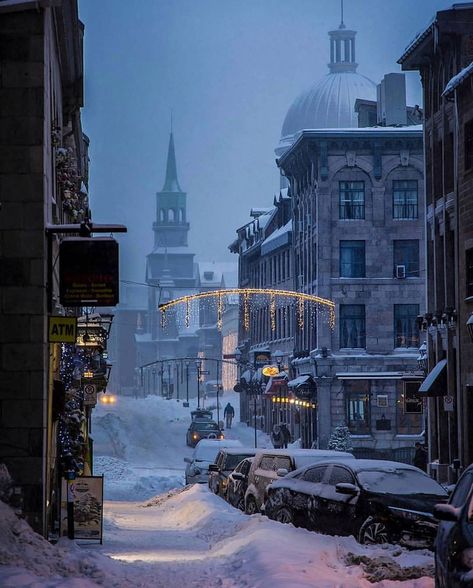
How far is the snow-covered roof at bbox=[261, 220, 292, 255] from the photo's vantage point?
7431cm

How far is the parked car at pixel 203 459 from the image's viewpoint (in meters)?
40.2

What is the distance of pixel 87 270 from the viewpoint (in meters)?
18.4

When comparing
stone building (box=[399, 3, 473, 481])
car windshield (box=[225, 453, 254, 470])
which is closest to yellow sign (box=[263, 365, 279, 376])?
stone building (box=[399, 3, 473, 481])

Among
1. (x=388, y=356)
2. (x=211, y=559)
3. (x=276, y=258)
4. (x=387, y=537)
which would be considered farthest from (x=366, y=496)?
(x=276, y=258)

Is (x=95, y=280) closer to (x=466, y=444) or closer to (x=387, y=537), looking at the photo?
(x=387, y=537)

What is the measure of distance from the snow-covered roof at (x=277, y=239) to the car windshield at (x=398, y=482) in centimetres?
5396

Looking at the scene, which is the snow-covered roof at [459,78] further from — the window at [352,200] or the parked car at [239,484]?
the window at [352,200]

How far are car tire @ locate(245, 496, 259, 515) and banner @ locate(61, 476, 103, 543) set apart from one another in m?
5.71

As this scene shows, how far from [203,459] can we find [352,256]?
25.3 metres

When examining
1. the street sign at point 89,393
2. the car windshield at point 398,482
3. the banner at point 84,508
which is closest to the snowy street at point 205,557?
the banner at point 84,508

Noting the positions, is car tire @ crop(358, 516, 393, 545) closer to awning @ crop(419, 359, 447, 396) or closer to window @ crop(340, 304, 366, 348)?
awning @ crop(419, 359, 447, 396)

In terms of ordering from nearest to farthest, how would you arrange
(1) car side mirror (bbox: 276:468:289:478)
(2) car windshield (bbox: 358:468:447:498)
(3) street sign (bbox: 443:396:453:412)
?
(2) car windshield (bbox: 358:468:447:498), (1) car side mirror (bbox: 276:468:289:478), (3) street sign (bbox: 443:396:453:412)

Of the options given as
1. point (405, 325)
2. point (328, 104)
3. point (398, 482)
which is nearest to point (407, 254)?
point (405, 325)

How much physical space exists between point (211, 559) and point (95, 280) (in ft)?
13.9
